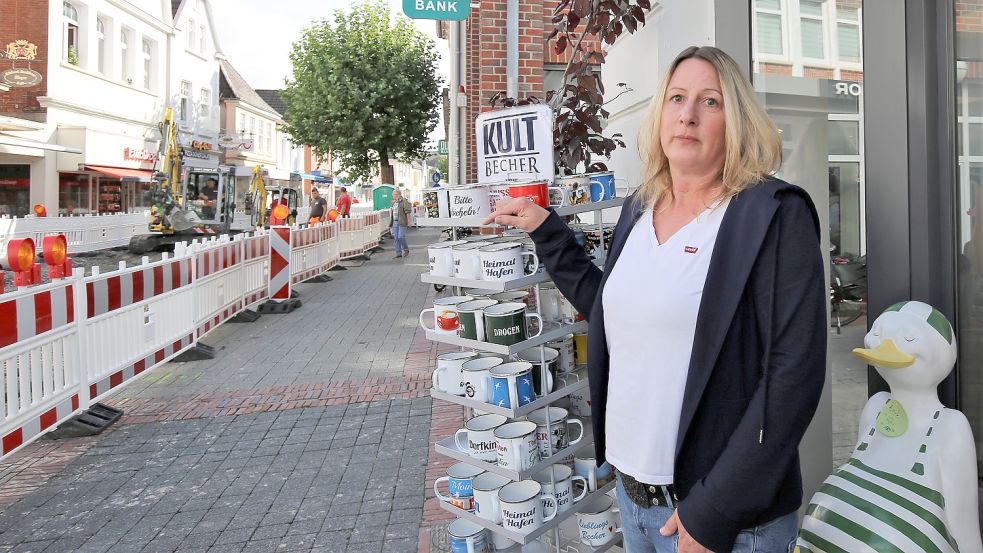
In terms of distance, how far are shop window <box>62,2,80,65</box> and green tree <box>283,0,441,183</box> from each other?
30.9ft

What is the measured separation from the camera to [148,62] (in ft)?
107

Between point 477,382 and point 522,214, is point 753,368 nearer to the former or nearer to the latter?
point 522,214

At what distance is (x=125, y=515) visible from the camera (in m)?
4.04

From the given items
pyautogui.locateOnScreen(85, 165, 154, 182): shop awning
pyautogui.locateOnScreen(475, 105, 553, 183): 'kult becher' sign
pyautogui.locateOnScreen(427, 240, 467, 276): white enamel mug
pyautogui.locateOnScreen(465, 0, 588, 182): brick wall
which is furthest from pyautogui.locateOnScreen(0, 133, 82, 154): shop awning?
pyautogui.locateOnScreen(427, 240, 467, 276): white enamel mug

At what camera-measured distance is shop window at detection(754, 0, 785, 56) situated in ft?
10.6

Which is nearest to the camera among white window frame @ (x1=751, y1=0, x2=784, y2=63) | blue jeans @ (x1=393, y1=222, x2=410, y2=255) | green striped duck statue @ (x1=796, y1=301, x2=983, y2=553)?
green striped duck statue @ (x1=796, y1=301, x2=983, y2=553)

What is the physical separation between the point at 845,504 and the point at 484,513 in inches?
52.3

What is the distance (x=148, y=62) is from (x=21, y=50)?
9327 mm

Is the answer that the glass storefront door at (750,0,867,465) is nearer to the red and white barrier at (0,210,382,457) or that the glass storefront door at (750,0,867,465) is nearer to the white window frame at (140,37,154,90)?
the red and white barrier at (0,210,382,457)

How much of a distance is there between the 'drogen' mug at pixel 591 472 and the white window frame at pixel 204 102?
3858 centimetres

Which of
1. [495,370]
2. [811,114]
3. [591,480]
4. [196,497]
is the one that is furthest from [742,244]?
[196,497]


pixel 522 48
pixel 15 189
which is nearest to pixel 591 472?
pixel 522 48

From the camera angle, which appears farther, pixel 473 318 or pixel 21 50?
pixel 21 50

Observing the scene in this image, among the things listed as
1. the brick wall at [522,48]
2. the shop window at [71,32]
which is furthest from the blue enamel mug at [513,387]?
the shop window at [71,32]
